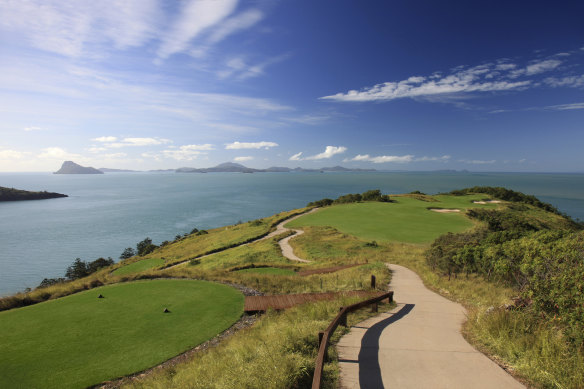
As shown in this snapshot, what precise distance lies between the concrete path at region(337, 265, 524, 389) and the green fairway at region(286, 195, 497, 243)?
2694cm

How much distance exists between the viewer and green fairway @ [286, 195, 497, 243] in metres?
35.6

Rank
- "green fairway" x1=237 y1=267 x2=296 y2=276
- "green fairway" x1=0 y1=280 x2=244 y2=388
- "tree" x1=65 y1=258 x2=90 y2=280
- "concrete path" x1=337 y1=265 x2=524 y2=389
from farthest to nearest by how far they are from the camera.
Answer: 1. "tree" x1=65 y1=258 x2=90 y2=280
2. "green fairway" x1=237 y1=267 x2=296 y2=276
3. "green fairway" x1=0 y1=280 x2=244 y2=388
4. "concrete path" x1=337 y1=265 x2=524 y2=389

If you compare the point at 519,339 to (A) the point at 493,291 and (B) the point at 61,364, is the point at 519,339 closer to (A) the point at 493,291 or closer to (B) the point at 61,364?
(A) the point at 493,291

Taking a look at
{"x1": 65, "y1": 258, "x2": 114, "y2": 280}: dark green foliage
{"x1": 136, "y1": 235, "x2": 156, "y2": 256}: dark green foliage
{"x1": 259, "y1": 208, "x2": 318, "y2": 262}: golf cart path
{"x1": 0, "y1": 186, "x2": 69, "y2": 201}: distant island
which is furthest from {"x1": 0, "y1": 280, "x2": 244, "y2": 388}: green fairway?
{"x1": 0, "y1": 186, "x2": 69, "y2": 201}: distant island

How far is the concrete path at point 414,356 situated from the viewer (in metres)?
4.55

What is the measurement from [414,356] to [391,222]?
39211 millimetres

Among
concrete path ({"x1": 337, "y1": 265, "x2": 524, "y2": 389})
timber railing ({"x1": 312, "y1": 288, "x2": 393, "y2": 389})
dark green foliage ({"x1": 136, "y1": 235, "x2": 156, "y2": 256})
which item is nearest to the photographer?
timber railing ({"x1": 312, "y1": 288, "x2": 393, "y2": 389})

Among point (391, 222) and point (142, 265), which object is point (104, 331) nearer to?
point (142, 265)

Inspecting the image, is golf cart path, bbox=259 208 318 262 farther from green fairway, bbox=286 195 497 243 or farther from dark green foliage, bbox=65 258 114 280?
dark green foliage, bbox=65 258 114 280

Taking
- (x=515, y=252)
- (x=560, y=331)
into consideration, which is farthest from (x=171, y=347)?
(x=515, y=252)

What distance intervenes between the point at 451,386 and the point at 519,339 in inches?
90.7

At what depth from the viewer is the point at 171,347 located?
8.38m

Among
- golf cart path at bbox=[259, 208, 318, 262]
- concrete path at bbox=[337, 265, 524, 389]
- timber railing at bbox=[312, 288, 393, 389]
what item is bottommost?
golf cart path at bbox=[259, 208, 318, 262]

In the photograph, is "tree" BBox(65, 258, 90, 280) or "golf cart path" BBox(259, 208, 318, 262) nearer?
"golf cart path" BBox(259, 208, 318, 262)
